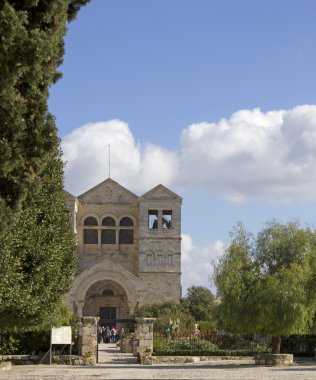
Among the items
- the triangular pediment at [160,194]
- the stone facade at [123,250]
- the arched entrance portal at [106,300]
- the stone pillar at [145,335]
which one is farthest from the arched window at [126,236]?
the stone pillar at [145,335]

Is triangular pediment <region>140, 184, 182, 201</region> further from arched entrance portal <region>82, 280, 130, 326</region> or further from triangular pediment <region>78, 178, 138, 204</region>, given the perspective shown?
arched entrance portal <region>82, 280, 130, 326</region>

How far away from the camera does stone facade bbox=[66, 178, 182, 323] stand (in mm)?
64938

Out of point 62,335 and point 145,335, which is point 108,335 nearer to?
point 145,335

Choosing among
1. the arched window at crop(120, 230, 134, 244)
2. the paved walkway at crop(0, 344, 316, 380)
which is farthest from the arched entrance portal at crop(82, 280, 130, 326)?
the paved walkway at crop(0, 344, 316, 380)

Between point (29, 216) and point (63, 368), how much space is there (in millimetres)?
9366

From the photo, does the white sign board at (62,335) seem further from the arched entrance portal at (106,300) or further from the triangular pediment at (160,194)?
the triangular pediment at (160,194)

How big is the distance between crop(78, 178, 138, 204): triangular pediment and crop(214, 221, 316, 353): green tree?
110 ft

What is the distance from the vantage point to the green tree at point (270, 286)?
32.1m

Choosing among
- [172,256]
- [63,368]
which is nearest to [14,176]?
[63,368]

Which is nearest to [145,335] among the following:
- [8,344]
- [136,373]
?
[8,344]

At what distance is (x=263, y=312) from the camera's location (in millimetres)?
32125

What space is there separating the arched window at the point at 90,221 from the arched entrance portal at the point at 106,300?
553 centimetres

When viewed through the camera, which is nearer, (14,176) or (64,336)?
(14,176)

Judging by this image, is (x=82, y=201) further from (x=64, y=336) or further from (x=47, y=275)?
(x=47, y=275)
